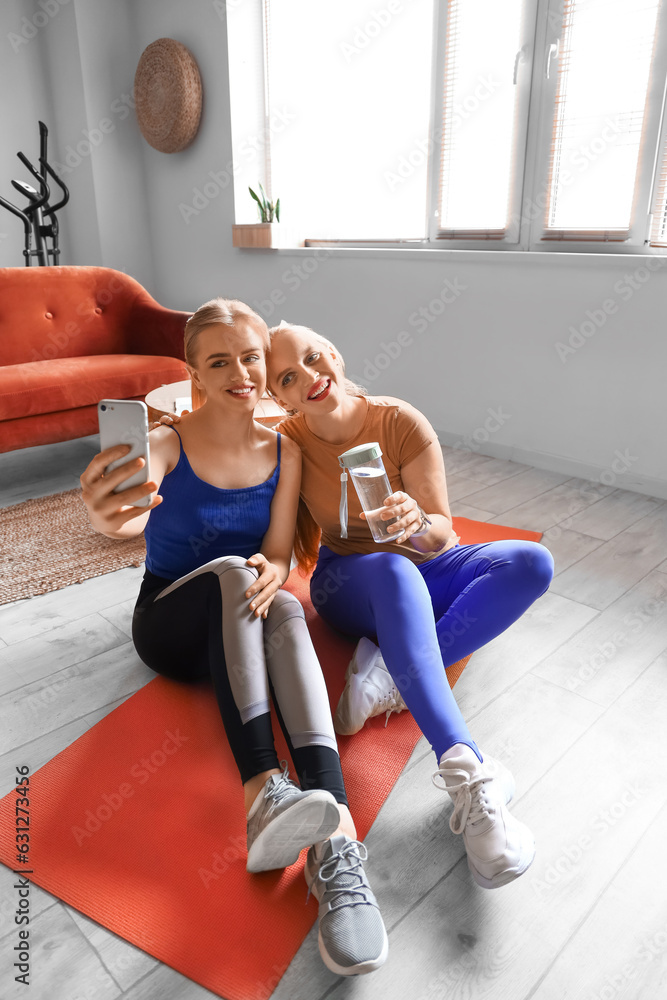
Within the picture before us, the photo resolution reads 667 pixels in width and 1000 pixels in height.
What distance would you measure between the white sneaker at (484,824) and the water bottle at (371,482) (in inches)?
14.8

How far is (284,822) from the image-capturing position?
3.03 ft

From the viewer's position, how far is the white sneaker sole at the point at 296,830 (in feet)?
3.01

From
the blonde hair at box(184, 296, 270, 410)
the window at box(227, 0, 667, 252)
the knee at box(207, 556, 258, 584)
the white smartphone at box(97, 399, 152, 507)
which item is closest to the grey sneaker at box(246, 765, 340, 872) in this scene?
the knee at box(207, 556, 258, 584)

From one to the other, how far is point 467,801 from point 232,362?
2.68ft

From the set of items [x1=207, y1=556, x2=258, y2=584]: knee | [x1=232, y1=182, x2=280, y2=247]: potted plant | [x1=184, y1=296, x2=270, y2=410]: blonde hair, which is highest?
[x1=232, y1=182, x2=280, y2=247]: potted plant

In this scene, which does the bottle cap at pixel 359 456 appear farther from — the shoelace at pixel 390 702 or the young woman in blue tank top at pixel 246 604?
the shoelace at pixel 390 702

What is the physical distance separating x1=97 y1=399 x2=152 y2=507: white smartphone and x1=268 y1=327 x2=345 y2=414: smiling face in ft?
1.02

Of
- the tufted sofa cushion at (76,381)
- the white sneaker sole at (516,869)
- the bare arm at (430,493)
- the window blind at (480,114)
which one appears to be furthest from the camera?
the window blind at (480,114)

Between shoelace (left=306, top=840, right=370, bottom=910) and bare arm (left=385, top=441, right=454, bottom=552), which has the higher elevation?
bare arm (left=385, top=441, right=454, bottom=552)

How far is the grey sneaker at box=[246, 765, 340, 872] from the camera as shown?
36.2 inches

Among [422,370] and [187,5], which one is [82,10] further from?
[422,370]

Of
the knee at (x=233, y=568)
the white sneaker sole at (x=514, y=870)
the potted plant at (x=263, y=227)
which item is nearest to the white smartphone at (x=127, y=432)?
the knee at (x=233, y=568)

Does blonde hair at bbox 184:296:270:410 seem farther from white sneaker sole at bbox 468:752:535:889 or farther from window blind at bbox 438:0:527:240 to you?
window blind at bbox 438:0:527:240

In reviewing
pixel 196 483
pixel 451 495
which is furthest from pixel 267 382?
pixel 451 495
